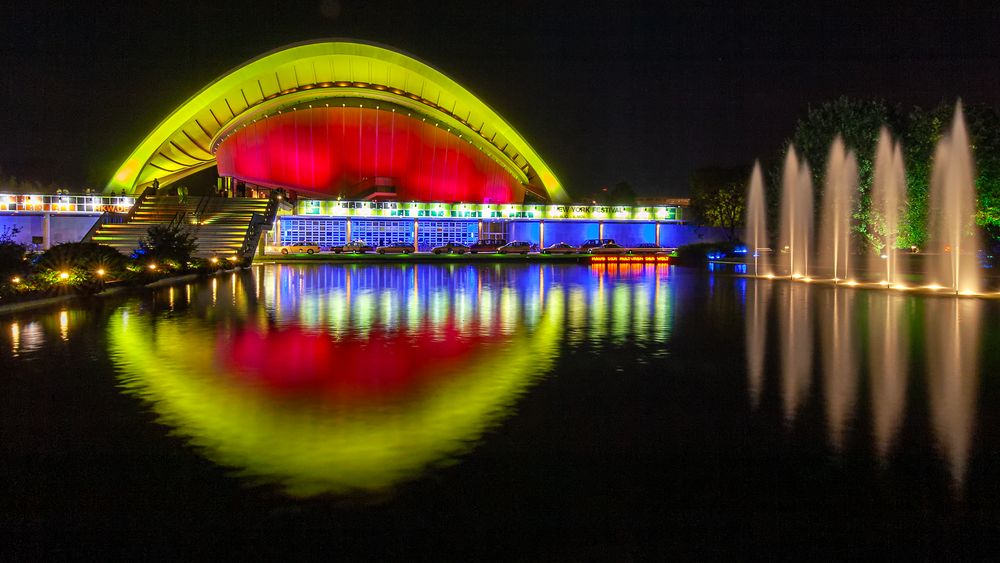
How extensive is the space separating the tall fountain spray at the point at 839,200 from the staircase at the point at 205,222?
1026 inches

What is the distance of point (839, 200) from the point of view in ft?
108

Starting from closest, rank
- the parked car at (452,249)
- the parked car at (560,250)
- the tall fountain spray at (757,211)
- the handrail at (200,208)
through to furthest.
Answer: the tall fountain spray at (757,211) < the handrail at (200,208) < the parked car at (452,249) < the parked car at (560,250)

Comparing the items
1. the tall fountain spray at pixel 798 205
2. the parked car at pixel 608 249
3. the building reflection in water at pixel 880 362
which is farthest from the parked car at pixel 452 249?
the building reflection in water at pixel 880 362

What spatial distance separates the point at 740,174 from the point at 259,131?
1480 inches

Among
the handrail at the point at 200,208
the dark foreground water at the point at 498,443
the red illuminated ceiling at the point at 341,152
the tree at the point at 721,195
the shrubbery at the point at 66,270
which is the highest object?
the red illuminated ceiling at the point at 341,152

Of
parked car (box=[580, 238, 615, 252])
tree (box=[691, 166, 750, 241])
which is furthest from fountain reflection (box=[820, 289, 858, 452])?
tree (box=[691, 166, 750, 241])

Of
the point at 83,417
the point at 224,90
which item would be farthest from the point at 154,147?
the point at 83,417

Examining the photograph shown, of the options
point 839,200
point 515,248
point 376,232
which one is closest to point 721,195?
point 515,248

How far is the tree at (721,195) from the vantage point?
58969 millimetres

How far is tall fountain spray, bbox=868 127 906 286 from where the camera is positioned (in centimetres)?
2950

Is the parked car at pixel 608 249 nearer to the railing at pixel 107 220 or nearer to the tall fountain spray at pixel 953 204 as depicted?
the tall fountain spray at pixel 953 204

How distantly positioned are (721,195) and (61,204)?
43698 mm

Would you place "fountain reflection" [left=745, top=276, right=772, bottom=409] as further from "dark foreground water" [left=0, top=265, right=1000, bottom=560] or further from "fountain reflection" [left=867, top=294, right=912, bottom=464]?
"fountain reflection" [left=867, top=294, right=912, bottom=464]

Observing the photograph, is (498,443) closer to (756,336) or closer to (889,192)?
(756,336)
